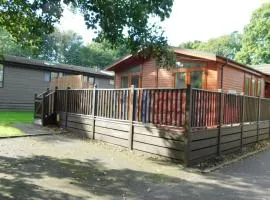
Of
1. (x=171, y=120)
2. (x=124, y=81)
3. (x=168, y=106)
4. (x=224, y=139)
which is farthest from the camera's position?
(x=124, y=81)

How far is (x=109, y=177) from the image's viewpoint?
6.62 meters

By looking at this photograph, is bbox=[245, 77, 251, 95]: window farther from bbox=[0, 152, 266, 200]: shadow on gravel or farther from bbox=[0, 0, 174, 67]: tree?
bbox=[0, 152, 266, 200]: shadow on gravel

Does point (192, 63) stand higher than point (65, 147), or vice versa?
point (192, 63)

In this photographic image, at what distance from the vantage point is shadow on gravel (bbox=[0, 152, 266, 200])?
5.48m

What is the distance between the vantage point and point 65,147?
9516mm

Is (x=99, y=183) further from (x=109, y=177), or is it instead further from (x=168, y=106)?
(x=168, y=106)

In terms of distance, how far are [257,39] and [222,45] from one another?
17.3m

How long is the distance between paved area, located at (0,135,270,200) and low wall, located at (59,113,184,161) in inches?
11.7

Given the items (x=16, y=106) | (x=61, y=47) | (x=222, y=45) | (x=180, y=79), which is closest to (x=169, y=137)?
(x=180, y=79)

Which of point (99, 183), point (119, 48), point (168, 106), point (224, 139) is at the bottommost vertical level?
point (99, 183)

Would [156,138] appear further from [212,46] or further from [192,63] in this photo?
[212,46]

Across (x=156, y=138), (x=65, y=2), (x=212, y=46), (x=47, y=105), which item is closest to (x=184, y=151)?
(x=156, y=138)

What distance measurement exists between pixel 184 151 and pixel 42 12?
17.0 feet

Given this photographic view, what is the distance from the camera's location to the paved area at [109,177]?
18.4ft
